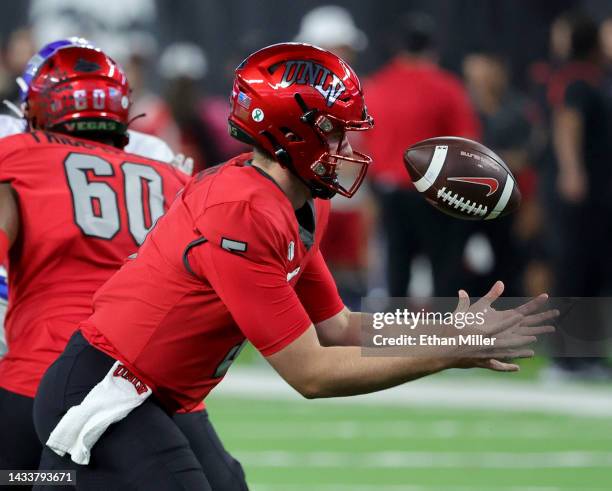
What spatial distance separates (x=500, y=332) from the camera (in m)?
3.40

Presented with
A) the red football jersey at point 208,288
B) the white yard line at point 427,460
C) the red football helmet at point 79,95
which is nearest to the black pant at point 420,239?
the white yard line at point 427,460

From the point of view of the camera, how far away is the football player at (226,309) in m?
3.45

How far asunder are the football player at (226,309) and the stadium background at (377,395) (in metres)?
2.61

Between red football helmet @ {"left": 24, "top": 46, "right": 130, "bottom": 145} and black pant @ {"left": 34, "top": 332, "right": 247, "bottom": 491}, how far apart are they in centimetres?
94

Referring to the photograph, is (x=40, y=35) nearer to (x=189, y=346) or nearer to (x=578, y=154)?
(x=578, y=154)

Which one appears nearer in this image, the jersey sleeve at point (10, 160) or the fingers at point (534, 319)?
the fingers at point (534, 319)

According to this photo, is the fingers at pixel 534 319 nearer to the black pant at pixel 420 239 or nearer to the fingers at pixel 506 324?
the fingers at pixel 506 324

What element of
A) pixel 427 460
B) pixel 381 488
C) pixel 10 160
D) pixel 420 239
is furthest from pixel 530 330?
pixel 420 239

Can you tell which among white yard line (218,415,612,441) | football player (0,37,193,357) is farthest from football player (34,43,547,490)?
white yard line (218,415,612,441)

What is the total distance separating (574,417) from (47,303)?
421cm

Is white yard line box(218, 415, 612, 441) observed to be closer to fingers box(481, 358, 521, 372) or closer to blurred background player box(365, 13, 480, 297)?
blurred background player box(365, 13, 480, 297)

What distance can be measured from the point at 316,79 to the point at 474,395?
4860mm

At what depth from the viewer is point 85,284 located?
13.7 ft

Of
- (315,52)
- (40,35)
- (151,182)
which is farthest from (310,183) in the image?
(40,35)
